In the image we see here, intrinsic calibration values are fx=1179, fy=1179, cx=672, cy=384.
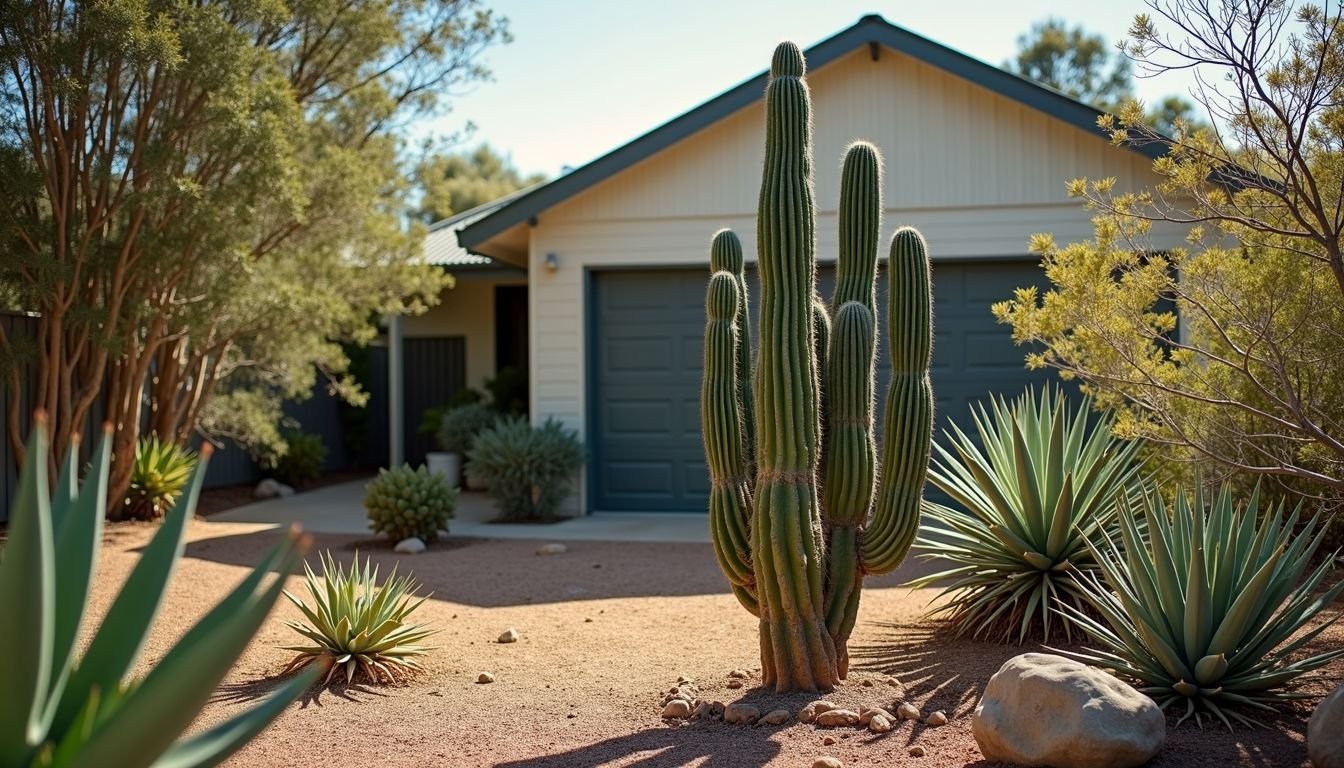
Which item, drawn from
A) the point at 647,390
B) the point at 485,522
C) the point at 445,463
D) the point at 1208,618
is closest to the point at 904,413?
the point at 1208,618

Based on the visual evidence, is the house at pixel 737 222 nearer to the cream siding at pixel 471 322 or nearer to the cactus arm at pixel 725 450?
the cream siding at pixel 471 322

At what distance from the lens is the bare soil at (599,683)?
4934mm

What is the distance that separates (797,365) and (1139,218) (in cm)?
232

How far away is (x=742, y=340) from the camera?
20.7 feet

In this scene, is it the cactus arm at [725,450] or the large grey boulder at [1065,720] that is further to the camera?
the cactus arm at [725,450]

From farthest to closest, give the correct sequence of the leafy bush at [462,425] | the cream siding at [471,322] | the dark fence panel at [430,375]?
1. the dark fence panel at [430,375]
2. the cream siding at [471,322]
3. the leafy bush at [462,425]

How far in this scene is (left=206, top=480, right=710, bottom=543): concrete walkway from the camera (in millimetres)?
12016

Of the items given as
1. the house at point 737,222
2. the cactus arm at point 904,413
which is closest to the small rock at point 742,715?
the cactus arm at point 904,413

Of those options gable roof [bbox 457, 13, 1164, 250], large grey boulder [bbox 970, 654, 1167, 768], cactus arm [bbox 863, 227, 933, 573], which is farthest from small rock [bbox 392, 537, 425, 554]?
large grey boulder [bbox 970, 654, 1167, 768]

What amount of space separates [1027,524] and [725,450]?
216 cm

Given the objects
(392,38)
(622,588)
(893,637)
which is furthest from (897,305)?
(392,38)

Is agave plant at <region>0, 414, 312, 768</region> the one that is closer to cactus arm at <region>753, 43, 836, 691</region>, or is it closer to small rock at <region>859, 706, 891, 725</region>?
cactus arm at <region>753, 43, 836, 691</region>

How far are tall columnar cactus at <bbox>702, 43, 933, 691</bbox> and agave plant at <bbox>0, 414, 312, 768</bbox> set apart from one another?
3195 mm

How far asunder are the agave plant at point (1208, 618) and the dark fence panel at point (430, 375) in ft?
45.8
